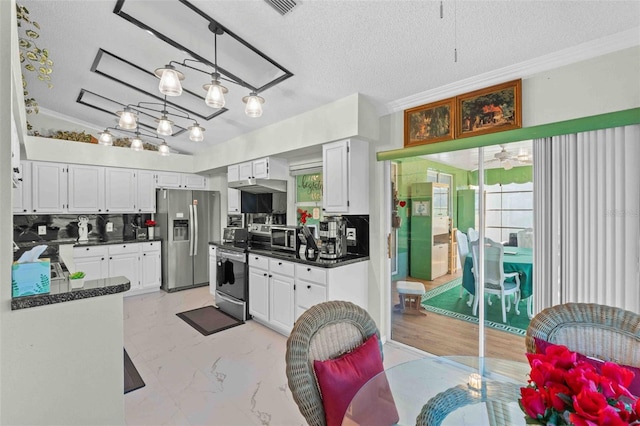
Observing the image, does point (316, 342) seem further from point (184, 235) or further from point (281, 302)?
point (184, 235)

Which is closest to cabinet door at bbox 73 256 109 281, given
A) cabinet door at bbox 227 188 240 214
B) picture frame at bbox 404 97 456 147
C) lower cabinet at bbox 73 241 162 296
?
lower cabinet at bbox 73 241 162 296

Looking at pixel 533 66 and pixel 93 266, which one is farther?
pixel 93 266

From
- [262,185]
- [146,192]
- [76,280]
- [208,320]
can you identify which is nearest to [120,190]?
[146,192]

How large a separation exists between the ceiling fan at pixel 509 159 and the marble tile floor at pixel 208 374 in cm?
205

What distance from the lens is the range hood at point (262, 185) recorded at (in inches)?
176

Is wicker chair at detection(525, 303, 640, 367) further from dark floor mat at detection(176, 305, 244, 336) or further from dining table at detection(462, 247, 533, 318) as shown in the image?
dark floor mat at detection(176, 305, 244, 336)

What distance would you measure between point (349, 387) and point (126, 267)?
5096 millimetres

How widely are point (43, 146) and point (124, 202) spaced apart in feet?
4.40

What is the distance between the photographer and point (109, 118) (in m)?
4.83

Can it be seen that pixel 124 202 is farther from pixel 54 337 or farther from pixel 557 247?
pixel 557 247

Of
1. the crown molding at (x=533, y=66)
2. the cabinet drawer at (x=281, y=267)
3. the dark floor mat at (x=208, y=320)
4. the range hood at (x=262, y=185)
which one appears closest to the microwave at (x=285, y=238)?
the cabinet drawer at (x=281, y=267)

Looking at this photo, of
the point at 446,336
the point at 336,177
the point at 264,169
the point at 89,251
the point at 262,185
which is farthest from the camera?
the point at 89,251

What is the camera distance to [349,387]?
1312mm

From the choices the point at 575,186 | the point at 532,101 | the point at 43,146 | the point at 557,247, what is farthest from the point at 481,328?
the point at 43,146
